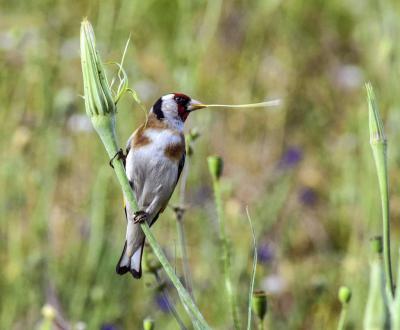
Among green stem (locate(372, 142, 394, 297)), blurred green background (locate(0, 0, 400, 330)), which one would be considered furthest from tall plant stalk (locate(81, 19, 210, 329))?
blurred green background (locate(0, 0, 400, 330))

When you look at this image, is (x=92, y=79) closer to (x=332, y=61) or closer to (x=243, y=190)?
(x=243, y=190)

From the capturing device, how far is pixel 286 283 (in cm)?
309

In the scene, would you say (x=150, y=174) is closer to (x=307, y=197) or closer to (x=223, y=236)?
(x=223, y=236)

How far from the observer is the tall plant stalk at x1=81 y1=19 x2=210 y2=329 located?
0.94 meters

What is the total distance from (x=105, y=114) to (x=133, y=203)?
0.37 feet

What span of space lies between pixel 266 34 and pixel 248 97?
0.61m

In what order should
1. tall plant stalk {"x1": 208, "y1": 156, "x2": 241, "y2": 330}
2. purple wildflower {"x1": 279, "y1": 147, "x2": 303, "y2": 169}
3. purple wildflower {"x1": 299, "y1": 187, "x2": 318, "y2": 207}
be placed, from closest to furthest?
tall plant stalk {"x1": 208, "y1": 156, "x2": 241, "y2": 330}, purple wildflower {"x1": 279, "y1": 147, "x2": 303, "y2": 169}, purple wildflower {"x1": 299, "y1": 187, "x2": 318, "y2": 207}

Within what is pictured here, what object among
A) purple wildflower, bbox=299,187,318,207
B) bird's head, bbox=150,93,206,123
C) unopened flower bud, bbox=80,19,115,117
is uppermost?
unopened flower bud, bbox=80,19,115,117

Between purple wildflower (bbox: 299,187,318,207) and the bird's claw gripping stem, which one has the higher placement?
the bird's claw gripping stem

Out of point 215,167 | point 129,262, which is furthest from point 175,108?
point 129,262

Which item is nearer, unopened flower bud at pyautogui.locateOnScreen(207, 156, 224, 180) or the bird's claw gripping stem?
the bird's claw gripping stem

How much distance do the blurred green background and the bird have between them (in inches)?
19.8

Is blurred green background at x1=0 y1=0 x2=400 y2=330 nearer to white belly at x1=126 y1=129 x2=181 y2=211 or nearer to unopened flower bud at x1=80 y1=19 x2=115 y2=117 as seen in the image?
white belly at x1=126 y1=129 x2=181 y2=211

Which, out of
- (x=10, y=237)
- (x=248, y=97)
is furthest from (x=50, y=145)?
(x=248, y=97)
